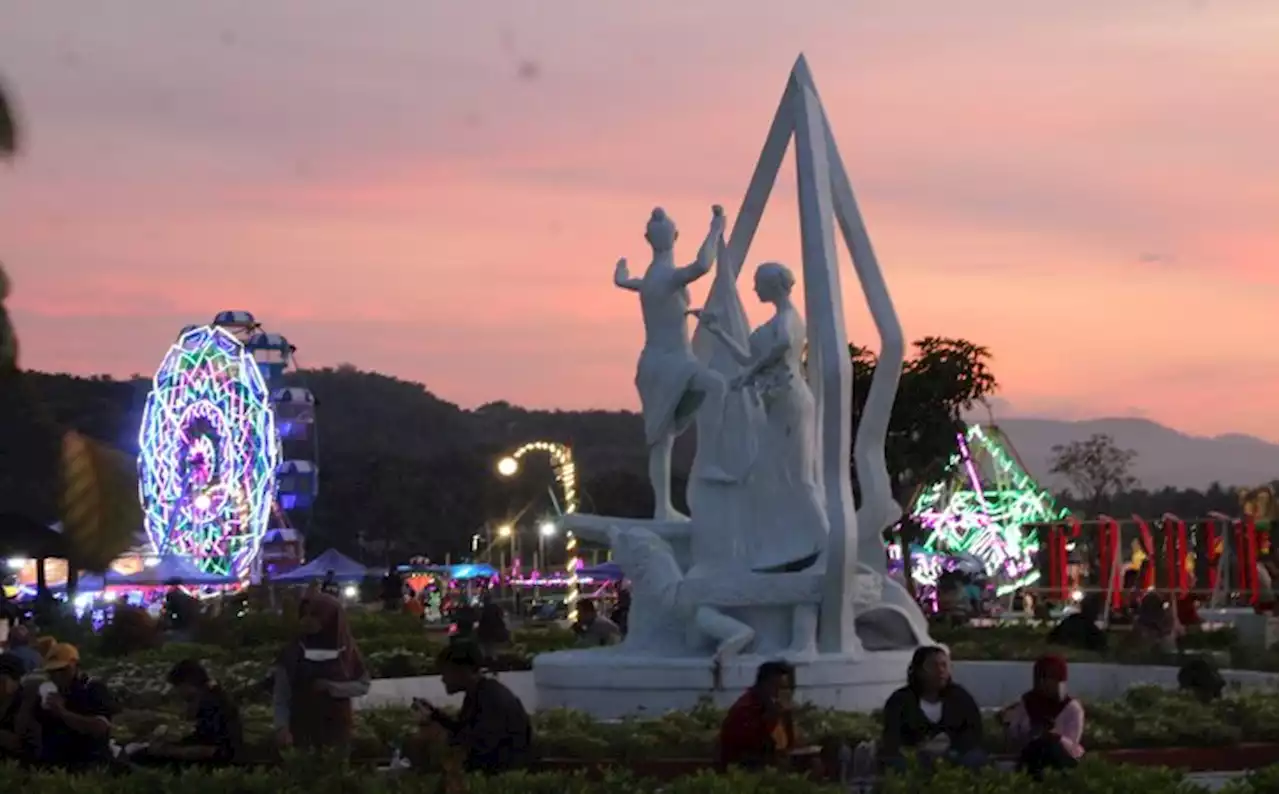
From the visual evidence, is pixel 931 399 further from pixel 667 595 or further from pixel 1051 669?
pixel 1051 669

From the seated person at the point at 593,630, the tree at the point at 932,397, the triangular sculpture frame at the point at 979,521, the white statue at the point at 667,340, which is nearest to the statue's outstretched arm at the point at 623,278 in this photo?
the white statue at the point at 667,340

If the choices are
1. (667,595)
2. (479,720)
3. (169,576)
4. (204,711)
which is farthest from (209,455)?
(479,720)

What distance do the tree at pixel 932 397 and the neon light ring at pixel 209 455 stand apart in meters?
12.2

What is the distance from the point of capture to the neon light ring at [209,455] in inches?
1626

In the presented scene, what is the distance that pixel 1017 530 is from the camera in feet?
153

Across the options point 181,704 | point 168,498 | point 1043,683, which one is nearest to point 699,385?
point 181,704

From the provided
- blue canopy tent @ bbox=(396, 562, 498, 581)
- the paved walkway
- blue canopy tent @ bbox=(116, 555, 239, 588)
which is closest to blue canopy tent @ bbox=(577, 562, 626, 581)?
blue canopy tent @ bbox=(396, 562, 498, 581)

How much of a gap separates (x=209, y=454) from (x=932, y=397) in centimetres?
1440

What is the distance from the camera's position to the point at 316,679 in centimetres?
1212

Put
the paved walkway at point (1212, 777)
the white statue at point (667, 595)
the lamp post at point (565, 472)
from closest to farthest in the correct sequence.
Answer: the paved walkway at point (1212, 777)
the white statue at point (667, 595)
the lamp post at point (565, 472)

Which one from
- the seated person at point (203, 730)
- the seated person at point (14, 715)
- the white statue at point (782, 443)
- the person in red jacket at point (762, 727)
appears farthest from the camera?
the white statue at point (782, 443)

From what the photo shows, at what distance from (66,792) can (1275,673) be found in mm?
13314

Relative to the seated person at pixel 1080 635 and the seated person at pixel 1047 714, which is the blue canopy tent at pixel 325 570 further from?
the seated person at pixel 1047 714

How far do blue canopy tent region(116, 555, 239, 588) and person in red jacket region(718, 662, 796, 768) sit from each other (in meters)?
28.2
